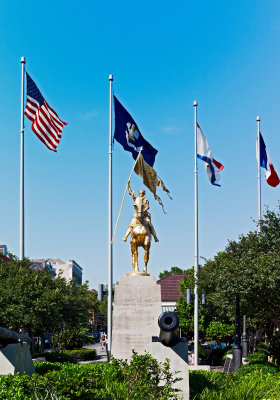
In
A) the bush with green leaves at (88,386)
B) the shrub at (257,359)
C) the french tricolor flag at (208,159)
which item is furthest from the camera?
the french tricolor flag at (208,159)

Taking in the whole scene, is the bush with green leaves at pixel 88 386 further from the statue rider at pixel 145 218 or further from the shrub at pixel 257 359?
the shrub at pixel 257 359

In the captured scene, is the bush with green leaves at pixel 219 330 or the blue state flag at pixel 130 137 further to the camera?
the bush with green leaves at pixel 219 330

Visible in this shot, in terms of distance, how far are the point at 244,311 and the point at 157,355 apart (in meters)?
17.1

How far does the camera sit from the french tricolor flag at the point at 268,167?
31.0 metres

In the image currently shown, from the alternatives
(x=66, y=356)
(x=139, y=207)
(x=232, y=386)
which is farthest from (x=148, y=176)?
(x=66, y=356)

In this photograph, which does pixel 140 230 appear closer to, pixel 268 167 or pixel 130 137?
pixel 130 137

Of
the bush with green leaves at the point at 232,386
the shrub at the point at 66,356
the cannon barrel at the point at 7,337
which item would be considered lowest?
the shrub at the point at 66,356

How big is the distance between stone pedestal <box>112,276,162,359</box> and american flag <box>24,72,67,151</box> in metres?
8.83

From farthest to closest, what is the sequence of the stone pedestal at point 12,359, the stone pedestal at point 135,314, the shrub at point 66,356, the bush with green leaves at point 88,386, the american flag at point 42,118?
the shrub at point 66,356 → the american flag at point 42,118 → the stone pedestal at point 135,314 → the stone pedestal at point 12,359 → the bush with green leaves at point 88,386

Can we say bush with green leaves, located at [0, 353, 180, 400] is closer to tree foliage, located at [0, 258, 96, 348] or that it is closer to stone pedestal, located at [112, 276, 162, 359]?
stone pedestal, located at [112, 276, 162, 359]

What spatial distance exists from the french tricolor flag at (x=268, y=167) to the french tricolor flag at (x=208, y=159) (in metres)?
2.81

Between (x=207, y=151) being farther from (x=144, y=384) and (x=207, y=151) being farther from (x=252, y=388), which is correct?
(x=144, y=384)

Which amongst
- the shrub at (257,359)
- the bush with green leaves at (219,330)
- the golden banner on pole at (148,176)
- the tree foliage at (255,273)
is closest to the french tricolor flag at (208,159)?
the tree foliage at (255,273)

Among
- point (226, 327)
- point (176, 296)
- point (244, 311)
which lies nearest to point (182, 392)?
point (244, 311)
